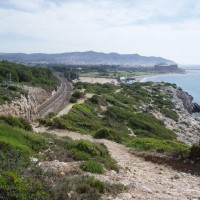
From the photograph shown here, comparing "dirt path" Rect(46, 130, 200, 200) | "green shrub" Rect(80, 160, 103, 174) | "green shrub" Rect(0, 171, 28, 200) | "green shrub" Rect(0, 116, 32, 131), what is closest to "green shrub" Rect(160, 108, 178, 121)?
"green shrub" Rect(0, 116, 32, 131)

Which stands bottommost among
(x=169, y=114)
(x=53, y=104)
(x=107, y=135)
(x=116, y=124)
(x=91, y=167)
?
(x=169, y=114)

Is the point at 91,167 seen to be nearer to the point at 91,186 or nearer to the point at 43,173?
the point at 91,186

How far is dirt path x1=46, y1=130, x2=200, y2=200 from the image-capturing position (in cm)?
1097

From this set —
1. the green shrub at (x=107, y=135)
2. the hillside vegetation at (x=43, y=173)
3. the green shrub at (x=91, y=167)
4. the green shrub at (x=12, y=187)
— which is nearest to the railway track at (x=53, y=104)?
the green shrub at (x=107, y=135)

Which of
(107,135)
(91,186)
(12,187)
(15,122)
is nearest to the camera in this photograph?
(12,187)

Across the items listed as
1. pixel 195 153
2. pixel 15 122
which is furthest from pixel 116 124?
pixel 195 153

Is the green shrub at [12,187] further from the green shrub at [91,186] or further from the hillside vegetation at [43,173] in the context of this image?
the green shrub at [91,186]

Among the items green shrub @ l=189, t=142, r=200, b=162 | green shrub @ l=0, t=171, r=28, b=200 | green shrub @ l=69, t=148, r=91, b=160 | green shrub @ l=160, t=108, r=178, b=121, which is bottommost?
green shrub @ l=160, t=108, r=178, b=121

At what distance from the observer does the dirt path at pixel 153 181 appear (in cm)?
1097

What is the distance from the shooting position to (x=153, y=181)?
1308 cm

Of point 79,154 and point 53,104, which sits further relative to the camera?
point 53,104

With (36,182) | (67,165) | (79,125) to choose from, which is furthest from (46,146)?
(79,125)

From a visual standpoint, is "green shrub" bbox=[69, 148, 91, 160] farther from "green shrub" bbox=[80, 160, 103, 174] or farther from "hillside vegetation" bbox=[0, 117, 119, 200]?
"green shrub" bbox=[80, 160, 103, 174]

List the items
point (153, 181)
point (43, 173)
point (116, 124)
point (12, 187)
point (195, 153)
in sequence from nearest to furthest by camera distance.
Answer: point (12, 187)
point (43, 173)
point (153, 181)
point (195, 153)
point (116, 124)
